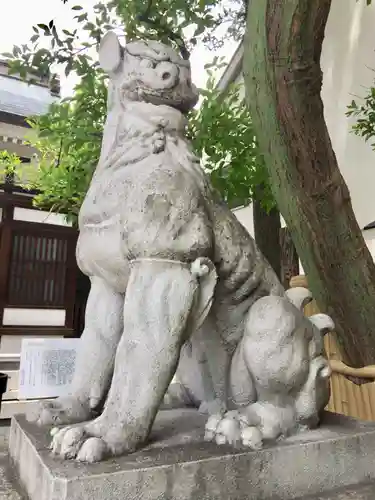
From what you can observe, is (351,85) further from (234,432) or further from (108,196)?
(234,432)

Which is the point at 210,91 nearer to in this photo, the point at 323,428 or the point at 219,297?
the point at 219,297

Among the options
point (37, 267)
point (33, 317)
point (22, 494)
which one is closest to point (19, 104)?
point (37, 267)

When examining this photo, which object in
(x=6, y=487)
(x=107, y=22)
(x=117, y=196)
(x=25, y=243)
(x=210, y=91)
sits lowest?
(x=6, y=487)

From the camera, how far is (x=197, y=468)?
80cm

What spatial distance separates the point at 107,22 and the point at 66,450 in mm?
2086

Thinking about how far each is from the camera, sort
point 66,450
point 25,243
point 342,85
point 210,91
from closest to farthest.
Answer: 1. point 66,450
2. point 210,91
3. point 342,85
4. point 25,243

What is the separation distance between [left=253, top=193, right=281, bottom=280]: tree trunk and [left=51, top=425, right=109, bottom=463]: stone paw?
181cm

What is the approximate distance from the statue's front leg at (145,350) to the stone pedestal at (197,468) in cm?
5

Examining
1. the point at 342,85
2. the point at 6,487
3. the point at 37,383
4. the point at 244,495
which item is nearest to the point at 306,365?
the point at 244,495

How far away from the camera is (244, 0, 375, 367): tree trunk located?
1536 mm

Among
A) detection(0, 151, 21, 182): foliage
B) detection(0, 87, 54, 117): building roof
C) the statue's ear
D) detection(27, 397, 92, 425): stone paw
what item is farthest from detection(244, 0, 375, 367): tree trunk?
detection(0, 87, 54, 117): building roof

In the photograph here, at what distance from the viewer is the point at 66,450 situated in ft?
2.57

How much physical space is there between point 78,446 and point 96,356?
24cm

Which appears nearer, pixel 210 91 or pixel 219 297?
pixel 219 297
